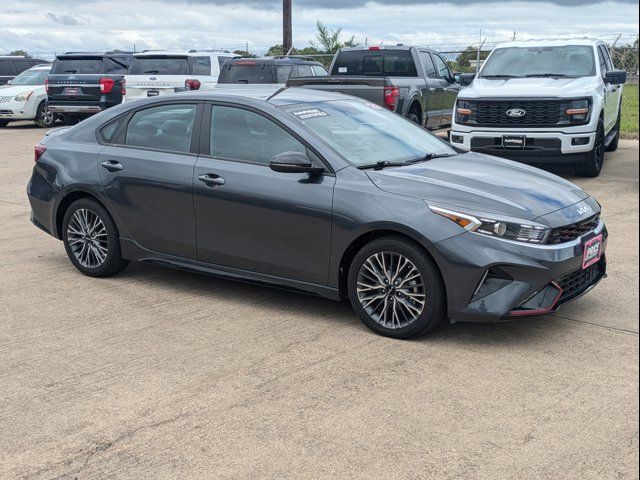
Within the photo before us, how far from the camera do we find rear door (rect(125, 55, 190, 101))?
56.7 feet

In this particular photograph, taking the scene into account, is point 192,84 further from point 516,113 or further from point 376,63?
point 516,113

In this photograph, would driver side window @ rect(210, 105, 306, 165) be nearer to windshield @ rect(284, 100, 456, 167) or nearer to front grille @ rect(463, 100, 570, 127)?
windshield @ rect(284, 100, 456, 167)

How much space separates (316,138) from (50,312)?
2312 mm

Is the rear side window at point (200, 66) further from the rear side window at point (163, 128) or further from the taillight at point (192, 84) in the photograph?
the rear side window at point (163, 128)

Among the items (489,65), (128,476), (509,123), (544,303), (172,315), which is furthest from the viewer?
(489,65)

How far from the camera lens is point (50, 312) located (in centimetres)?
616

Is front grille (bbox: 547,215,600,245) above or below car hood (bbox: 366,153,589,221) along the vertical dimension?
below

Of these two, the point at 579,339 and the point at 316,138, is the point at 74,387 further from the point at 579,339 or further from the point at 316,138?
the point at 579,339

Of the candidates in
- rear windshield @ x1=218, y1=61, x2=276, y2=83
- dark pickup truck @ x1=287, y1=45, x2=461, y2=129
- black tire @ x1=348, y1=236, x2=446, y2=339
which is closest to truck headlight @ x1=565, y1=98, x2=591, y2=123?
dark pickup truck @ x1=287, y1=45, x2=461, y2=129

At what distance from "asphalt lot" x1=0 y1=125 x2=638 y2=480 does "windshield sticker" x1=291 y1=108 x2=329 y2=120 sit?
1.37 m

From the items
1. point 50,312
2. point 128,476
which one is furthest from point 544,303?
point 50,312

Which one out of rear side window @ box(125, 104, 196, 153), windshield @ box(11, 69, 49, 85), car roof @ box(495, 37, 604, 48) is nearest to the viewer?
rear side window @ box(125, 104, 196, 153)

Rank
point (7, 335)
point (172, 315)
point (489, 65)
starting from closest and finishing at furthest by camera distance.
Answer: point (7, 335) < point (172, 315) < point (489, 65)

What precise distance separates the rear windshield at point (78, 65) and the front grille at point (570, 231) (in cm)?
1777
